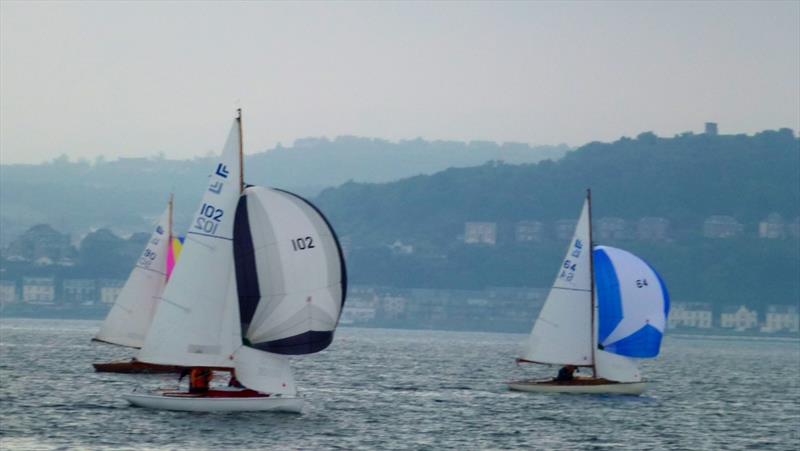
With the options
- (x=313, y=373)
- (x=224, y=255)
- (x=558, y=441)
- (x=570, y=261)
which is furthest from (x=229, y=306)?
(x=313, y=373)

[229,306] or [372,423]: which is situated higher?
[229,306]

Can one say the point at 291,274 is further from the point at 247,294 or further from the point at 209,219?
the point at 209,219

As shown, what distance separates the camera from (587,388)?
194ft

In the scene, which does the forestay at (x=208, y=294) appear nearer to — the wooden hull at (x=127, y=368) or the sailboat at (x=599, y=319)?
the sailboat at (x=599, y=319)

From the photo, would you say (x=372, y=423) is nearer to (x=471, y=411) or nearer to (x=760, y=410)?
(x=471, y=411)

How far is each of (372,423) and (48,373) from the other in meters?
24.4

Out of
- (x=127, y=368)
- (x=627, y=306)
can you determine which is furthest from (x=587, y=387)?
(x=127, y=368)

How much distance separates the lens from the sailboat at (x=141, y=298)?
63.6m

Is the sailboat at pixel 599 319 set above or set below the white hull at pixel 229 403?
above

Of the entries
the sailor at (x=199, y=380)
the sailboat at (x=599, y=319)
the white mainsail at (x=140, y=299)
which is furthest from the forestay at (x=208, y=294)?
the white mainsail at (x=140, y=299)

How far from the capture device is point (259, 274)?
143ft

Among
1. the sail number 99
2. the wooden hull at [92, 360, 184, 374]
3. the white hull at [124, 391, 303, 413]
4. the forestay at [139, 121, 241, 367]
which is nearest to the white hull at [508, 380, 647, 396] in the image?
the wooden hull at [92, 360, 184, 374]

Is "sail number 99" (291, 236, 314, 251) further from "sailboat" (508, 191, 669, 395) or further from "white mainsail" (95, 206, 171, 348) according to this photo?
"white mainsail" (95, 206, 171, 348)

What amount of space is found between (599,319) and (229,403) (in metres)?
19.4
